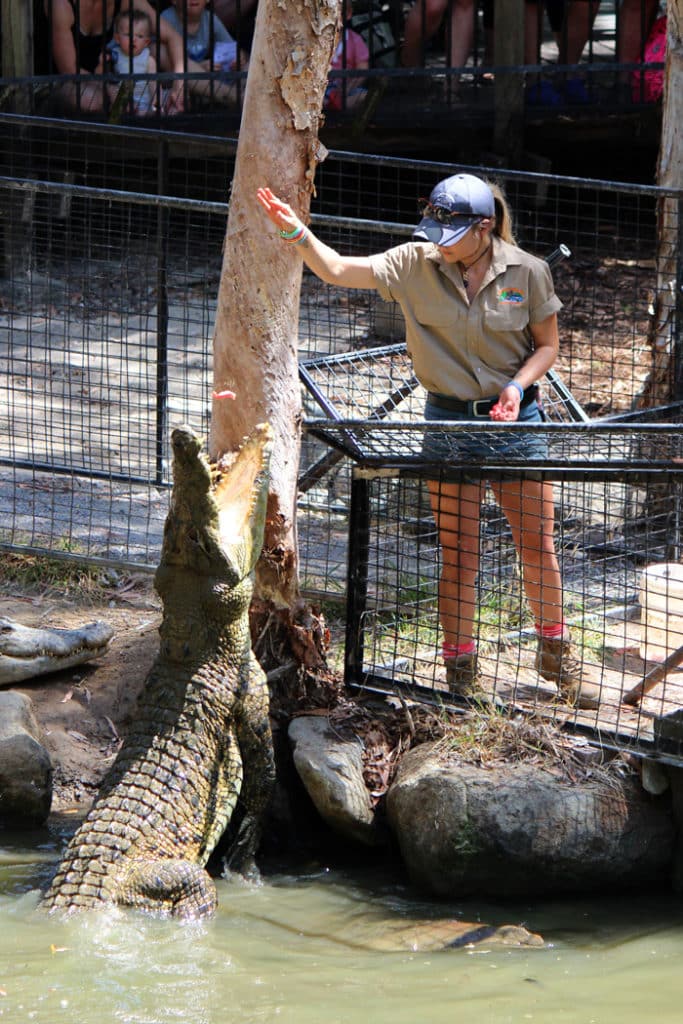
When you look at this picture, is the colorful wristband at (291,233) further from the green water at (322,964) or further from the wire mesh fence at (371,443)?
the green water at (322,964)

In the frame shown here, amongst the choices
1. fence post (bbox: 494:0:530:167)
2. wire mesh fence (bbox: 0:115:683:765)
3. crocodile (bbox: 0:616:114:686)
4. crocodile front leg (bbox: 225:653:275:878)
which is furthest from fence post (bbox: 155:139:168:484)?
fence post (bbox: 494:0:530:167)

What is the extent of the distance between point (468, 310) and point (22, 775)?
6.92 ft

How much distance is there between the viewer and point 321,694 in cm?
445

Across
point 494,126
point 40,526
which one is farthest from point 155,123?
point 40,526

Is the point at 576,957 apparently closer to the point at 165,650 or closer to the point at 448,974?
the point at 448,974

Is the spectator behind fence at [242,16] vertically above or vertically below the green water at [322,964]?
above

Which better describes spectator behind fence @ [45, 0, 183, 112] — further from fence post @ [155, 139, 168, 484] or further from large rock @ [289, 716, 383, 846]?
large rock @ [289, 716, 383, 846]

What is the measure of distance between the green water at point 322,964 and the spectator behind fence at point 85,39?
646 centimetres

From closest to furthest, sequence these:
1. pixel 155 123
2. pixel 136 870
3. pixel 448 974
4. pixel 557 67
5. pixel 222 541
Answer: pixel 448 974
pixel 136 870
pixel 222 541
pixel 557 67
pixel 155 123

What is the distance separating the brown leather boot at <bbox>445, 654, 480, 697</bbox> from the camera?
4227 mm

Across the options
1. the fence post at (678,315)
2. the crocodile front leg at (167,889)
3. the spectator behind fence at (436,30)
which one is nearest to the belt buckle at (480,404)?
the crocodile front leg at (167,889)

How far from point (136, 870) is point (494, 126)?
22.7 feet

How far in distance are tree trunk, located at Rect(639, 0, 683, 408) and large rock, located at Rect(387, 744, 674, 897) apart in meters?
2.54

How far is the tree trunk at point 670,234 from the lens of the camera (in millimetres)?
5730
